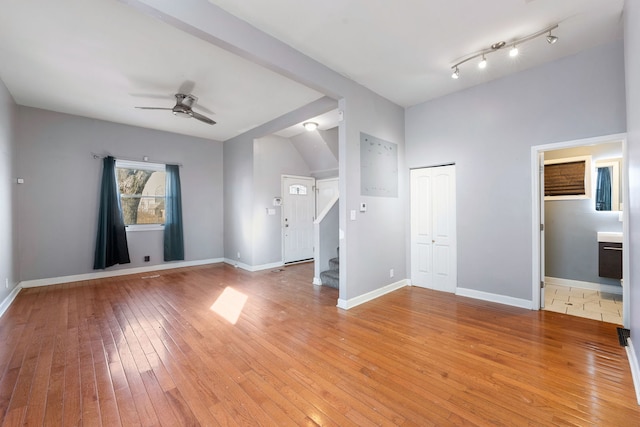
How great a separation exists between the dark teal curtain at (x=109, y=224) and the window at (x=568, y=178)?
7.91 meters

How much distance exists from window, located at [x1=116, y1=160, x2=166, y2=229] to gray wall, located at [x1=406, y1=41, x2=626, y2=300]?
18.0 ft

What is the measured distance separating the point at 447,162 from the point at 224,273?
4746 millimetres

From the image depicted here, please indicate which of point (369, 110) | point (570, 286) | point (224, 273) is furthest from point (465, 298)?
point (224, 273)

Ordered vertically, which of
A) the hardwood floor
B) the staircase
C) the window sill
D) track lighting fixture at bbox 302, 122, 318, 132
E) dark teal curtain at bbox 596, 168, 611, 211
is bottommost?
the hardwood floor

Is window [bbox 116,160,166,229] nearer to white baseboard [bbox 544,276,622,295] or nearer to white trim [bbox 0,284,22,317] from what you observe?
white trim [bbox 0,284,22,317]

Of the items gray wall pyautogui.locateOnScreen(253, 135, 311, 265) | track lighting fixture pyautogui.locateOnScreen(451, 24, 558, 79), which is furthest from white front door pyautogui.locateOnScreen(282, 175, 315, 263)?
track lighting fixture pyautogui.locateOnScreen(451, 24, 558, 79)

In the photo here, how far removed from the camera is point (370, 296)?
3.96 metres

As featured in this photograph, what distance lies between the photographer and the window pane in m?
5.54

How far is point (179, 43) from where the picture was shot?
287 centimetres

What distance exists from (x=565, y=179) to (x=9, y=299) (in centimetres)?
866

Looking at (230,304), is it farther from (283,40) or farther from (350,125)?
(283,40)

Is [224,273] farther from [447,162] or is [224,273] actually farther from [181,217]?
[447,162]

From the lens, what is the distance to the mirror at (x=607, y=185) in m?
3.97

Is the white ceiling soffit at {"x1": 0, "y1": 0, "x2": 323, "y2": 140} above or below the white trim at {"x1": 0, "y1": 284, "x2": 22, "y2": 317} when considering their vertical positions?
above
